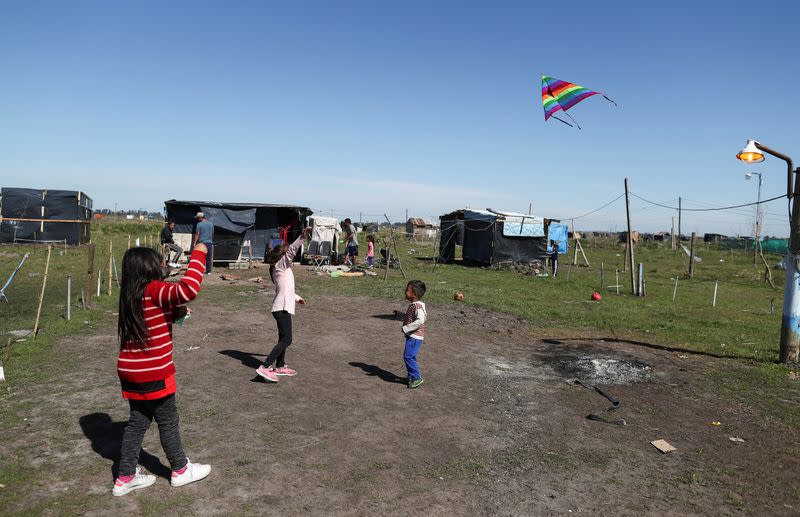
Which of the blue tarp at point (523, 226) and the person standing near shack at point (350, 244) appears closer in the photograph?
the person standing near shack at point (350, 244)

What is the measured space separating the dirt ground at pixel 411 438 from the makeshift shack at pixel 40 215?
78.1 feet

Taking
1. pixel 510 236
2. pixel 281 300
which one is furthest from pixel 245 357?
pixel 510 236

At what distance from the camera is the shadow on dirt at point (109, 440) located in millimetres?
4348

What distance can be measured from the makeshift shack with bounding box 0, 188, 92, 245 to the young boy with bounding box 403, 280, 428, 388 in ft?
91.4

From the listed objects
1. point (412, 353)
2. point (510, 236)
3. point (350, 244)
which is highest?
point (510, 236)

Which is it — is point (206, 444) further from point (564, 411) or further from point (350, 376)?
point (564, 411)

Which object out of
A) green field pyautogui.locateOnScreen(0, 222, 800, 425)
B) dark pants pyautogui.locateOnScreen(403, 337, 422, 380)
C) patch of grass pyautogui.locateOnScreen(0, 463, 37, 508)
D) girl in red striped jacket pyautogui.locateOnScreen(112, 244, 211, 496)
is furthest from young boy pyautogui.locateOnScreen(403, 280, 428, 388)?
green field pyautogui.locateOnScreen(0, 222, 800, 425)

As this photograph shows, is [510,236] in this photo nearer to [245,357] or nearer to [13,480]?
[245,357]

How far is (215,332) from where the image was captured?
970 cm

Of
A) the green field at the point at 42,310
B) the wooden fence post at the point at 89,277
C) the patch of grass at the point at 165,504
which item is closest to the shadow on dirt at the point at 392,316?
the green field at the point at 42,310

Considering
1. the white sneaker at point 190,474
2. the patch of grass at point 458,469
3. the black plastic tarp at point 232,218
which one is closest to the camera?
the white sneaker at point 190,474

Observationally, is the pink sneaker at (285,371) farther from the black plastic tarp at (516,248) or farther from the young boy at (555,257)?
the black plastic tarp at (516,248)

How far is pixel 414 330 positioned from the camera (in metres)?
6.79

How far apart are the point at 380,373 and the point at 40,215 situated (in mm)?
28085
